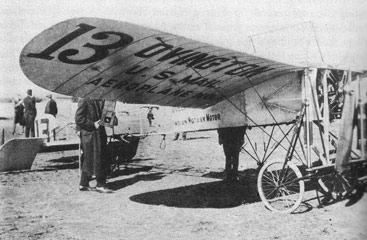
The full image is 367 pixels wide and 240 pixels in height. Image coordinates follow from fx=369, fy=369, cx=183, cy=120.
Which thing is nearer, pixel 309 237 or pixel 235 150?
pixel 309 237

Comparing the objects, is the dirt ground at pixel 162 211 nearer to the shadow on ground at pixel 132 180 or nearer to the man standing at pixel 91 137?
the shadow on ground at pixel 132 180

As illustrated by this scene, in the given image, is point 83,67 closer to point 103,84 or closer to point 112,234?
point 103,84

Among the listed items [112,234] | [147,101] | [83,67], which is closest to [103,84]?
[83,67]

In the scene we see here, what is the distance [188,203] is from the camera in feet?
21.7

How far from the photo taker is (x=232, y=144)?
859 cm

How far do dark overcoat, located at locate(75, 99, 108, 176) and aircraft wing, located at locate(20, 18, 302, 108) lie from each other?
61.5 inches

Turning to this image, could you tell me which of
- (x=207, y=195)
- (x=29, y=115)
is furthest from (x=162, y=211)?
(x=29, y=115)

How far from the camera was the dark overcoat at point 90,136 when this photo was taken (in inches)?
302

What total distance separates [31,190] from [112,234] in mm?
4201

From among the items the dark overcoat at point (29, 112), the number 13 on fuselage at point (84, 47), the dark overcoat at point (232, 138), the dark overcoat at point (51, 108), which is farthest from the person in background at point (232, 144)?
the dark overcoat at point (29, 112)

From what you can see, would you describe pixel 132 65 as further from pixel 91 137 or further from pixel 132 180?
pixel 132 180

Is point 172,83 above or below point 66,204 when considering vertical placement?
above

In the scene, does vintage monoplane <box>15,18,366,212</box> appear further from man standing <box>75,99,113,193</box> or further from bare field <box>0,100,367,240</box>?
man standing <box>75,99,113,193</box>

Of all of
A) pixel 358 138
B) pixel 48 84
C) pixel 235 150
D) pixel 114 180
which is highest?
pixel 48 84
